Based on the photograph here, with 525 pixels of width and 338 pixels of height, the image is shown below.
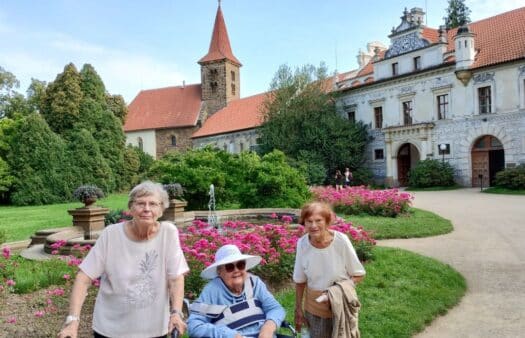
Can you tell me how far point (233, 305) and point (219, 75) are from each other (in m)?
50.5

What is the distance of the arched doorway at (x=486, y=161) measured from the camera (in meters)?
26.6

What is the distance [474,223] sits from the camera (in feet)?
43.2

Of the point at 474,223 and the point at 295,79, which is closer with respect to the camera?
the point at 474,223

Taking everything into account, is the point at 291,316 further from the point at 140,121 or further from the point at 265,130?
the point at 140,121

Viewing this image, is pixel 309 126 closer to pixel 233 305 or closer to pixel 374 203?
pixel 374 203

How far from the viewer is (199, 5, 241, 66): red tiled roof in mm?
52562

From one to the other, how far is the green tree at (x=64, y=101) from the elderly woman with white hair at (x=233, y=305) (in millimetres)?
36513

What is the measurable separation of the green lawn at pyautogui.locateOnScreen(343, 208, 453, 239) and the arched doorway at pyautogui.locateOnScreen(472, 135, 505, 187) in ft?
46.7

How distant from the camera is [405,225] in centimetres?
1250

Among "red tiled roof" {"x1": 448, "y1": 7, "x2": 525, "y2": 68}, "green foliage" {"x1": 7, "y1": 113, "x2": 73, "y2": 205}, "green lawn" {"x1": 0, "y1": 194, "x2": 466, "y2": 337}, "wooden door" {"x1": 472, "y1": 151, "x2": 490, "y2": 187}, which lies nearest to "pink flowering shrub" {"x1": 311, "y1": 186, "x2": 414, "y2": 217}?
"green lawn" {"x1": 0, "y1": 194, "x2": 466, "y2": 337}

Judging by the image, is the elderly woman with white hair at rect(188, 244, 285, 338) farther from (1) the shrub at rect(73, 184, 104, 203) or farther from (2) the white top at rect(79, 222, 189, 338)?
(1) the shrub at rect(73, 184, 104, 203)

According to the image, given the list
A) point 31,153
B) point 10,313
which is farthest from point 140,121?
point 10,313

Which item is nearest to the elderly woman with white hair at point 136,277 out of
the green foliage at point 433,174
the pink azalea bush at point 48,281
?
the pink azalea bush at point 48,281

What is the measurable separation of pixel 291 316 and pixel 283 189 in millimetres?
10735
